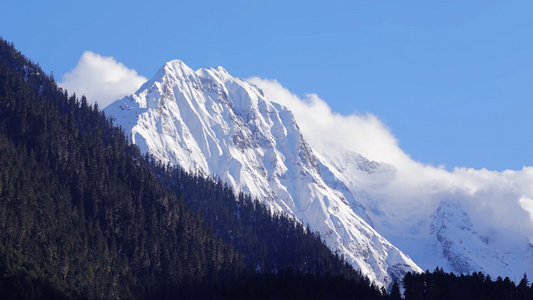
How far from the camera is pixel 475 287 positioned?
19900cm

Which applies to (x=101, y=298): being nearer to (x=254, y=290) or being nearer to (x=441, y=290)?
(x=254, y=290)

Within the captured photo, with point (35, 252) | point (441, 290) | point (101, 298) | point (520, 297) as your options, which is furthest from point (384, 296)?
point (35, 252)

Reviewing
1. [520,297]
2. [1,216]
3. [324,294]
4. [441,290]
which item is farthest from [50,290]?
[520,297]

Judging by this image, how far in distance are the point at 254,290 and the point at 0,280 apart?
153 feet

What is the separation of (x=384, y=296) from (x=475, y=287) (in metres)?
18.3

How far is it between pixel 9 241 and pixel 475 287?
90.7m

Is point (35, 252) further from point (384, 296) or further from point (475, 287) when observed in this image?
point (475, 287)

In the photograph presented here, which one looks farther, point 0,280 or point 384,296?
point 384,296

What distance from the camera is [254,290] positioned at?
627ft

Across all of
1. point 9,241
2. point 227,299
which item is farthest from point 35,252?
point 227,299

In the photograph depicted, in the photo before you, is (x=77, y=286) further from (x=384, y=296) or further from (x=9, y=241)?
(x=384, y=296)

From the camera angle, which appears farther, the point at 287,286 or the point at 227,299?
the point at 287,286

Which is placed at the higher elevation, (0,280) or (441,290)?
(441,290)

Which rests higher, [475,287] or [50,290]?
[475,287]
